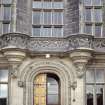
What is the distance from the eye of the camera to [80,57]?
58.6 ft

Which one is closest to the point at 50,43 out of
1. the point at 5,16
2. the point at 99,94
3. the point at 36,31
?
the point at 36,31

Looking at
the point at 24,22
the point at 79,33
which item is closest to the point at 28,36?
the point at 24,22

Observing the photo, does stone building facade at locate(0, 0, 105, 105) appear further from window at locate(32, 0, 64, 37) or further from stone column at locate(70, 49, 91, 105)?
window at locate(32, 0, 64, 37)

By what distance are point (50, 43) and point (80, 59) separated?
1.36 metres

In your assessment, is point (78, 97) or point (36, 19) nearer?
point (78, 97)

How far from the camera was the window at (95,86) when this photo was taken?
1827 cm

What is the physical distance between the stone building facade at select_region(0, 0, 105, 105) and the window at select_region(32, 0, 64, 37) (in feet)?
0.97

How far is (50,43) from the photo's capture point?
18.4 metres

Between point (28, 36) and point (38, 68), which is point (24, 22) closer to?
point (28, 36)

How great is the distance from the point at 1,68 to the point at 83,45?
10.7ft

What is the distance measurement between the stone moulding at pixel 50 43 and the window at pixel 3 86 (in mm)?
1070

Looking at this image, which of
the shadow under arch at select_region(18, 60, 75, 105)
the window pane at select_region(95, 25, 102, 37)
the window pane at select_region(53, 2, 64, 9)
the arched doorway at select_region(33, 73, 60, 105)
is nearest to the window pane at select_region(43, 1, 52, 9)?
the window pane at select_region(53, 2, 64, 9)

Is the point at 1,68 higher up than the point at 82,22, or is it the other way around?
the point at 82,22

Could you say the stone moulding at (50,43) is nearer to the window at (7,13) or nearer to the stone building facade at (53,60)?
the stone building facade at (53,60)
